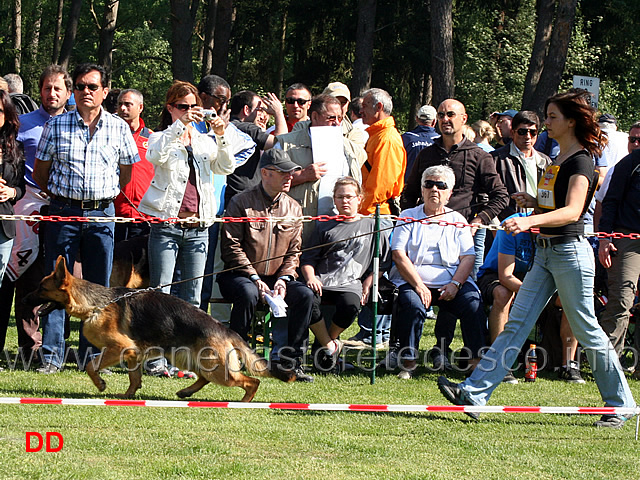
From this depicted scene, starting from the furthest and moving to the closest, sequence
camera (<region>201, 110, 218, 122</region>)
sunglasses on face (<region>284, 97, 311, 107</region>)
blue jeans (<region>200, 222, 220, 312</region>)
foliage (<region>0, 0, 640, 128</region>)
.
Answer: foliage (<region>0, 0, 640, 128</region>), sunglasses on face (<region>284, 97, 311, 107</region>), blue jeans (<region>200, 222, 220, 312</region>), camera (<region>201, 110, 218, 122</region>)

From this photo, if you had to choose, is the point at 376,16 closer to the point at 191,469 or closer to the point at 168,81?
the point at 168,81

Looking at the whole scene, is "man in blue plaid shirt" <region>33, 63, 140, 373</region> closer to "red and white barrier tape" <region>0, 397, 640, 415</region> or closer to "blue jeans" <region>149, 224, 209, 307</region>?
"blue jeans" <region>149, 224, 209, 307</region>

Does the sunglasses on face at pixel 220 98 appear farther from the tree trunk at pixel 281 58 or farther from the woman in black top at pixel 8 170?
the tree trunk at pixel 281 58

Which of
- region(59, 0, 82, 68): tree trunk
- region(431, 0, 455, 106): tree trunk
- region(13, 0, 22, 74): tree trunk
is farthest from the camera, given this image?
region(13, 0, 22, 74): tree trunk

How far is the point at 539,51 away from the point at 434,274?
14.0 meters

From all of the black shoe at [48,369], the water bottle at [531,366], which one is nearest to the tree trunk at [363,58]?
the water bottle at [531,366]

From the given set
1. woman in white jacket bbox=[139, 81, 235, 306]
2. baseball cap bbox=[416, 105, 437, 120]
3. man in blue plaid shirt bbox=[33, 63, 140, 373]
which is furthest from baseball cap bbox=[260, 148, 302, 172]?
baseball cap bbox=[416, 105, 437, 120]

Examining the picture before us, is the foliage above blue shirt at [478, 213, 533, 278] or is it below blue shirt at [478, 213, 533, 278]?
above

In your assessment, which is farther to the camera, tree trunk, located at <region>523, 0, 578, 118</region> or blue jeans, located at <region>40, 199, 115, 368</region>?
tree trunk, located at <region>523, 0, 578, 118</region>

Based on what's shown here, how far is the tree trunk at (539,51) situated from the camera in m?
20.0

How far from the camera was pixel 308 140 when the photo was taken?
8344 mm

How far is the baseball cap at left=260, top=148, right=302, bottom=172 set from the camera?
7.60 metres

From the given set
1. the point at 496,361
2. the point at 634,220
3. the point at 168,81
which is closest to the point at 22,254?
the point at 496,361

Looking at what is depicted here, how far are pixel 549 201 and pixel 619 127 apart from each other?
22658 mm
